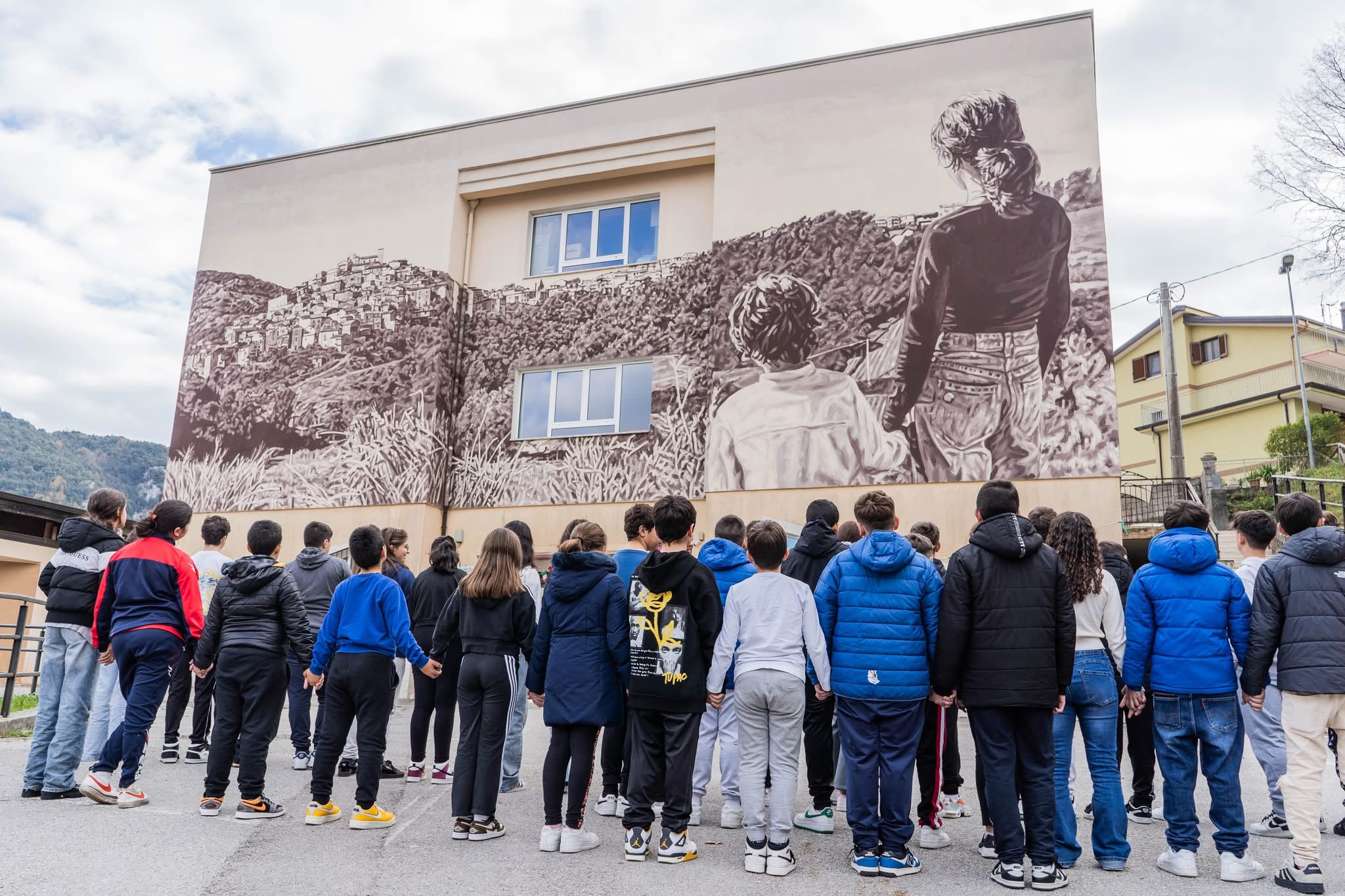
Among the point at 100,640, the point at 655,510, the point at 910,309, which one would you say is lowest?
the point at 100,640

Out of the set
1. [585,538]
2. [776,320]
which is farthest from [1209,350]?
[585,538]

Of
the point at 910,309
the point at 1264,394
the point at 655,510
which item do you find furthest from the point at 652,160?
the point at 1264,394

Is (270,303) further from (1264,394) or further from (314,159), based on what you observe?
(1264,394)

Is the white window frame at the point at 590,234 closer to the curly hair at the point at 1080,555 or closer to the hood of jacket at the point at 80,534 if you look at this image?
the hood of jacket at the point at 80,534

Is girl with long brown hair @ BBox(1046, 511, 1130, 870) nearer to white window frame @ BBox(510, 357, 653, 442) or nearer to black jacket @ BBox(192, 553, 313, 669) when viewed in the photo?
black jacket @ BBox(192, 553, 313, 669)

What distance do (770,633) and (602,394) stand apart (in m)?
10.3

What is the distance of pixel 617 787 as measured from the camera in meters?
6.06

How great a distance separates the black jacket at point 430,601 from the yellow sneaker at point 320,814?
5.17 feet

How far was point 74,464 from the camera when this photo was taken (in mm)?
80250

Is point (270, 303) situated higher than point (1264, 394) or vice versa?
point (1264, 394)

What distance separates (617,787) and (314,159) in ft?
49.8

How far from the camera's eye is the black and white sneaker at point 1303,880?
437 centimetres

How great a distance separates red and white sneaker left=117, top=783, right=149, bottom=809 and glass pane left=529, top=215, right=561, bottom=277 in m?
11.3

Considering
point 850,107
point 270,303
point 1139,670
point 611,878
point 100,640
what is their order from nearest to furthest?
point 611,878 < point 1139,670 < point 100,640 < point 850,107 < point 270,303
